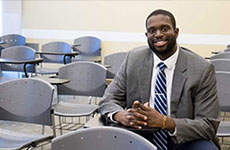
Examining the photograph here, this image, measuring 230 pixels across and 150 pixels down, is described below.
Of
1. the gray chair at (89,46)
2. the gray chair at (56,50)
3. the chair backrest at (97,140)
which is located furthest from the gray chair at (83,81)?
the gray chair at (89,46)

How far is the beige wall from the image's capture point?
22.4ft

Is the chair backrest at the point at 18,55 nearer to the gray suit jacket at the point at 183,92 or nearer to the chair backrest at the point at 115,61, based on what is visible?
the chair backrest at the point at 115,61

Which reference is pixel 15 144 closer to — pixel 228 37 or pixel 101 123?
pixel 101 123

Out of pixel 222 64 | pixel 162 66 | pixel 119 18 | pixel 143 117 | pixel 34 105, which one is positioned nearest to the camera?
pixel 143 117

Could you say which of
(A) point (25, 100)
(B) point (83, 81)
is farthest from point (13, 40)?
(A) point (25, 100)

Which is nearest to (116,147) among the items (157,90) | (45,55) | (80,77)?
(157,90)

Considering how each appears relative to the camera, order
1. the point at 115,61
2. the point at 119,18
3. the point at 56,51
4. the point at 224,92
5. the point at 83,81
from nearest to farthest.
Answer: the point at 224,92, the point at 83,81, the point at 115,61, the point at 56,51, the point at 119,18

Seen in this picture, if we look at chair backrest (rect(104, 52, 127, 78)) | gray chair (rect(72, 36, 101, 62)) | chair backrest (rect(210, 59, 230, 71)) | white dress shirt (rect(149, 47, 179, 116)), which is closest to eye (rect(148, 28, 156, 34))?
white dress shirt (rect(149, 47, 179, 116))

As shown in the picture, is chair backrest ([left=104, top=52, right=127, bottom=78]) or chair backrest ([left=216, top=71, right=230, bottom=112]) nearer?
chair backrest ([left=216, top=71, right=230, bottom=112])

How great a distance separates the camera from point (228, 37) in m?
6.82

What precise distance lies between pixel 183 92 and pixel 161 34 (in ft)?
1.11

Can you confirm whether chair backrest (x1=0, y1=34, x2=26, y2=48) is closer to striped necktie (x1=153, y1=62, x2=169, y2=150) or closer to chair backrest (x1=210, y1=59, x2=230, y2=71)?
chair backrest (x1=210, y1=59, x2=230, y2=71)

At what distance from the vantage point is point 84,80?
11.5 ft

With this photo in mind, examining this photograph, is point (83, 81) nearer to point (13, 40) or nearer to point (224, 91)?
point (224, 91)
